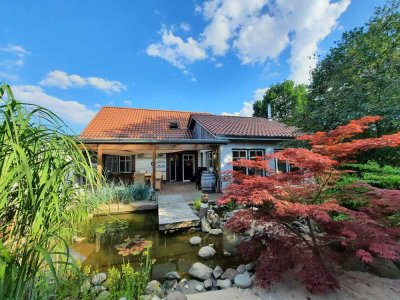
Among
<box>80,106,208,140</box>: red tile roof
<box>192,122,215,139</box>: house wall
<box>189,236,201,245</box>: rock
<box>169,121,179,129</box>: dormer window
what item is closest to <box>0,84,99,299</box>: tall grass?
<box>189,236,201,245</box>: rock

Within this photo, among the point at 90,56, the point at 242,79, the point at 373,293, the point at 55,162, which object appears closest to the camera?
the point at 55,162

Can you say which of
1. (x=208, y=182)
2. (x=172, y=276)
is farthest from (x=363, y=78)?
(x=172, y=276)

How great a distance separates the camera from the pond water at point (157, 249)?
13.6ft

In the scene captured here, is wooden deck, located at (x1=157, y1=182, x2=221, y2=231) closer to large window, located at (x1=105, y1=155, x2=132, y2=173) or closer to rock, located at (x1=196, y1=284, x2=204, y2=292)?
rock, located at (x1=196, y1=284, x2=204, y2=292)

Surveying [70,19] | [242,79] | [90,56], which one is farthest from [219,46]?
[70,19]

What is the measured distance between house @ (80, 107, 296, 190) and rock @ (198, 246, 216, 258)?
554 centimetres

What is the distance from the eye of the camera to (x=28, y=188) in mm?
914

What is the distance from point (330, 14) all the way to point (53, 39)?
27.7ft

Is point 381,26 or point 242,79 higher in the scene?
point 242,79

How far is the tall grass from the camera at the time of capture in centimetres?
90

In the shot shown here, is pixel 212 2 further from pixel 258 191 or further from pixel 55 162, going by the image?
pixel 55 162

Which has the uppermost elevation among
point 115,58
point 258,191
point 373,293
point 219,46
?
point 219,46

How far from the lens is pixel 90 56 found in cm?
887

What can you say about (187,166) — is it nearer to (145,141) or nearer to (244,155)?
(244,155)
